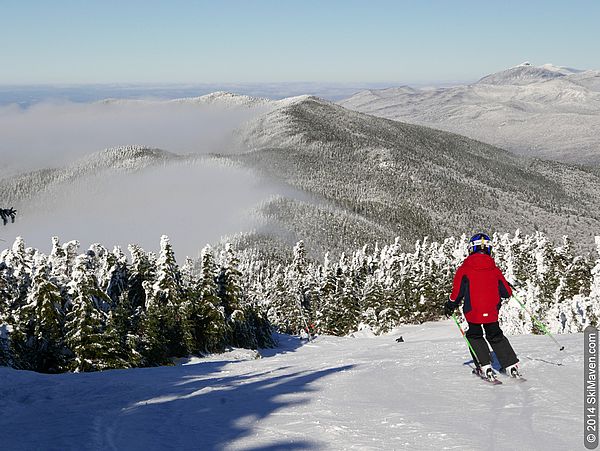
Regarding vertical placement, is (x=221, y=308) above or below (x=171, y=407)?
below

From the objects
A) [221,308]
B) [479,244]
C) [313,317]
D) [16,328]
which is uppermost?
[479,244]

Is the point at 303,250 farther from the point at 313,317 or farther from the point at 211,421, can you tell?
the point at 211,421

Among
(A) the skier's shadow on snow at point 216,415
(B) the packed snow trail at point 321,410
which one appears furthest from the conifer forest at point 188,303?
(A) the skier's shadow on snow at point 216,415

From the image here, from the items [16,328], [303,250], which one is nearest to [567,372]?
[16,328]

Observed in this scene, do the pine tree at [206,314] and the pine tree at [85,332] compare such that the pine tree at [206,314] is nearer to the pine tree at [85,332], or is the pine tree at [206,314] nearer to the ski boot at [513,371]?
the pine tree at [85,332]

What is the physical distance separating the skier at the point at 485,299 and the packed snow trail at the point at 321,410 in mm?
448

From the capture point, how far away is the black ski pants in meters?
10.2

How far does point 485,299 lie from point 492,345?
996 mm

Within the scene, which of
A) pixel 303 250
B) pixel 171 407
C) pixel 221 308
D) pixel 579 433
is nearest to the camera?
pixel 579 433

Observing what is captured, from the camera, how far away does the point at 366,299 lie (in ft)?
230

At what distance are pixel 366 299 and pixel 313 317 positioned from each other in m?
7.85

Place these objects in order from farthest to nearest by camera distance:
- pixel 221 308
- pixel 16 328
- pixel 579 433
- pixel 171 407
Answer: pixel 221 308 < pixel 16 328 < pixel 171 407 < pixel 579 433

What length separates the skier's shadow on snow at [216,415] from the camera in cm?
780

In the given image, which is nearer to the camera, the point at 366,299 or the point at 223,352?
the point at 223,352
